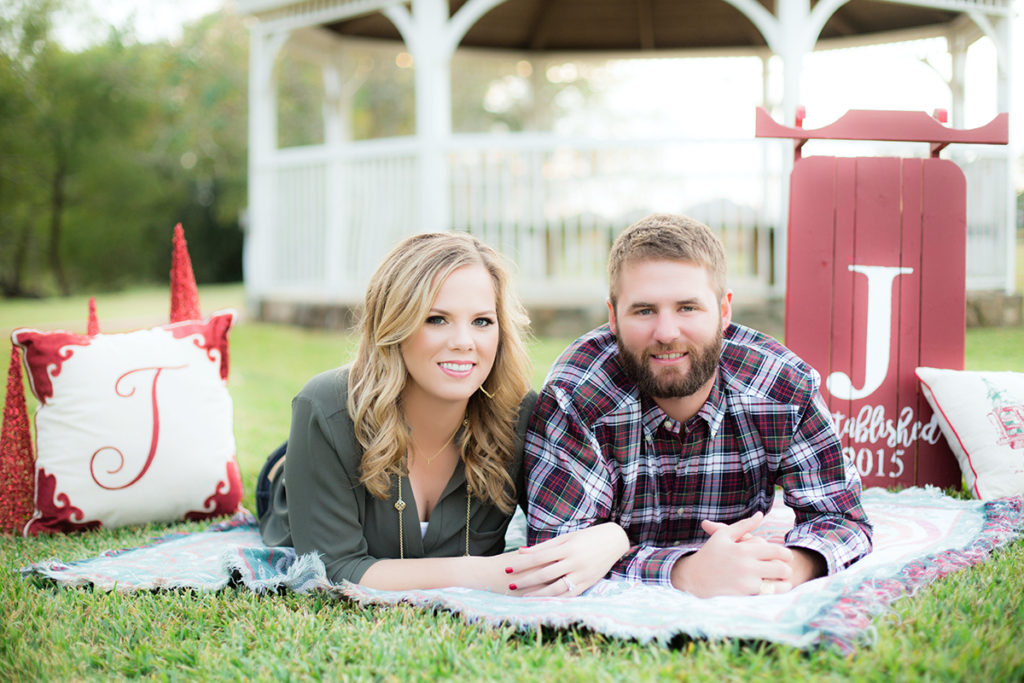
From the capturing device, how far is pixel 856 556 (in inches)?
96.7

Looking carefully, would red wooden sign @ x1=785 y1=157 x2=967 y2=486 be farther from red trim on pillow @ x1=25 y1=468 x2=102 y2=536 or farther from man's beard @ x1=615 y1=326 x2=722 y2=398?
red trim on pillow @ x1=25 y1=468 x2=102 y2=536

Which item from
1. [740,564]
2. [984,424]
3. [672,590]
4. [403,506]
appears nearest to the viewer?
[740,564]

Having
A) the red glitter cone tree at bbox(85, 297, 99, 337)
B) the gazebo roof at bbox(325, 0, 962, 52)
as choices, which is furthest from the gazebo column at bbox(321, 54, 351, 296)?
the red glitter cone tree at bbox(85, 297, 99, 337)

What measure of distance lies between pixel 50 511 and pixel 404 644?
5.82 ft

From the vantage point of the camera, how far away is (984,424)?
3.27 m

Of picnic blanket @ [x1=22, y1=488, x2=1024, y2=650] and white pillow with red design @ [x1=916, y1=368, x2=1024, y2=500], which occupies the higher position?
white pillow with red design @ [x1=916, y1=368, x2=1024, y2=500]

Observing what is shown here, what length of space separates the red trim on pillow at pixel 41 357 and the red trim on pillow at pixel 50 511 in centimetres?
30

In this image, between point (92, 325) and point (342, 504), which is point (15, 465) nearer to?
point (92, 325)

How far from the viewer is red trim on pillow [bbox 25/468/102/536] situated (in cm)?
313

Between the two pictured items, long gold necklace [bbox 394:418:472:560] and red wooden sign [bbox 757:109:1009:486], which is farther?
red wooden sign [bbox 757:109:1009:486]

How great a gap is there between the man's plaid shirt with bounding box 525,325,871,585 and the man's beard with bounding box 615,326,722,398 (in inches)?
4.5

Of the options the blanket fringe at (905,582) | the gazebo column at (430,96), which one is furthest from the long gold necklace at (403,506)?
the gazebo column at (430,96)

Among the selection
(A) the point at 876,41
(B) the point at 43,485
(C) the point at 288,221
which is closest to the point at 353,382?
(B) the point at 43,485

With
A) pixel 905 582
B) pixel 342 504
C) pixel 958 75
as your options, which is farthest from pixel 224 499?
pixel 958 75
